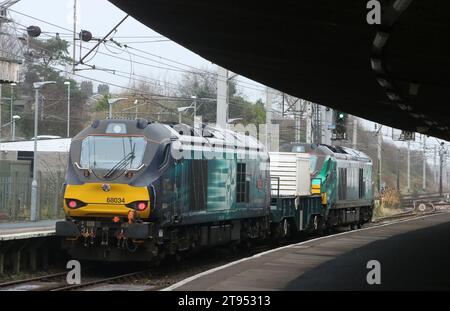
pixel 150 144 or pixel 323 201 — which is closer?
pixel 150 144

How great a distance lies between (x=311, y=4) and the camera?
8.37m

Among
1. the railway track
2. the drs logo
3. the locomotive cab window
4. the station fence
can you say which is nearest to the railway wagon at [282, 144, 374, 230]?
the station fence

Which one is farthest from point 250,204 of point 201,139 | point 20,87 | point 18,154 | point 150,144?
point 20,87

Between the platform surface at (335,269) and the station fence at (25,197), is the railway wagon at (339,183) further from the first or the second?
the station fence at (25,197)

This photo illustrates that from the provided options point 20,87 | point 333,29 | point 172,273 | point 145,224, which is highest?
point 20,87

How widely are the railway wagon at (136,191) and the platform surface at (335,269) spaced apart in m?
1.54

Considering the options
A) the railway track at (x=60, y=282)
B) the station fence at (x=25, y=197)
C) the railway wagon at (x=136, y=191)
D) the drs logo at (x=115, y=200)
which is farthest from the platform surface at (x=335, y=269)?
the station fence at (x=25, y=197)

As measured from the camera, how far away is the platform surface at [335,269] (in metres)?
11.5

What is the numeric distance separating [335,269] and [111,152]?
5.26 metres

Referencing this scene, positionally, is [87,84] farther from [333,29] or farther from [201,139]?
[333,29]

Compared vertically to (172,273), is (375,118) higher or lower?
higher

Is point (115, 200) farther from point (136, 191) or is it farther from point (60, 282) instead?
point (60, 282)

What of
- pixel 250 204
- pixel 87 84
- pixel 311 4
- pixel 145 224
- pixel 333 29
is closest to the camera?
pixel 311 4
